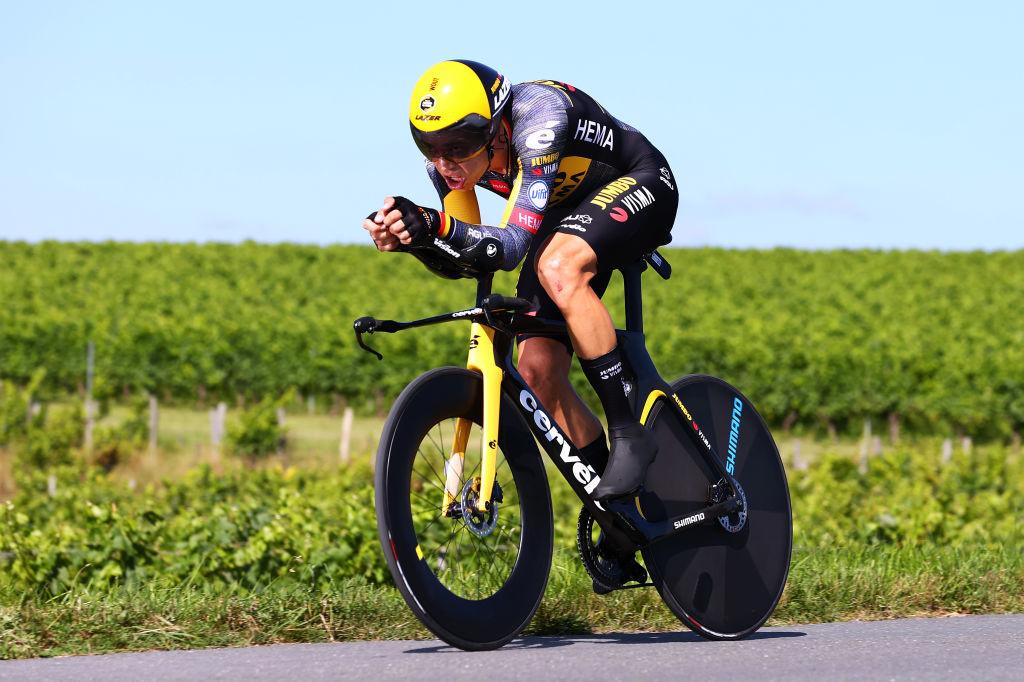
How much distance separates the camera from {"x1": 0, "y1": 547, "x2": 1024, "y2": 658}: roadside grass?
195 inches

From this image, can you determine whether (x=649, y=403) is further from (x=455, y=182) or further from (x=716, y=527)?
(x=455, y=182)

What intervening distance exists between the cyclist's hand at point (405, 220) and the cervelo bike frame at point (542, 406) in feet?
0.93

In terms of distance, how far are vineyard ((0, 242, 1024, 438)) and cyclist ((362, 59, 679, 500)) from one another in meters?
34.0

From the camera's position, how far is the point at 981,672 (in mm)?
4375

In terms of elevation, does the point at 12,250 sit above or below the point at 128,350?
above

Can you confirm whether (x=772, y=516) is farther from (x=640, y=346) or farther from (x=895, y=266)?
(x=895, y=266)

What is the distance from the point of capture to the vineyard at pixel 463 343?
39.6 m

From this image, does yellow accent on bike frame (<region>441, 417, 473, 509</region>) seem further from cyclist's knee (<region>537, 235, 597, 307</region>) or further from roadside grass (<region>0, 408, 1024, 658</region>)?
roadside grass (<region>0, 408, 1024, 658</region>)

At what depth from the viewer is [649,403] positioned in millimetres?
5633

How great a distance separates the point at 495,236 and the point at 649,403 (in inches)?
51.9

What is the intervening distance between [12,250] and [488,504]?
71.3 meters

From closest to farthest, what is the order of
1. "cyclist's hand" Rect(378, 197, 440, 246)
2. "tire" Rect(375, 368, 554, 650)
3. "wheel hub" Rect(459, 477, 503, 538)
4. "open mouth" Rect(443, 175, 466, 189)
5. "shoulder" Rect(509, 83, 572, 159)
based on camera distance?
"cyclist's hand" Rect(378, 197, 440, 246) → "tire" Rect(375, 368, 554, 650) → "wheel hub" Rect(459, 477, 503, 538) → "shoulder" Rect(509, 83, 572, 159) → "open mouth" Rect(443, 175, 466, 189)

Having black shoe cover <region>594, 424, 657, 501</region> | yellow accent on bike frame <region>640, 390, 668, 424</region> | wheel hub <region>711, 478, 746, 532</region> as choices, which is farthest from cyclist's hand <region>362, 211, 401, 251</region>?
wheel hub <region>711, 478, 746, 532</region>

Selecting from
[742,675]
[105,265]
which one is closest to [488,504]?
[742,675]
